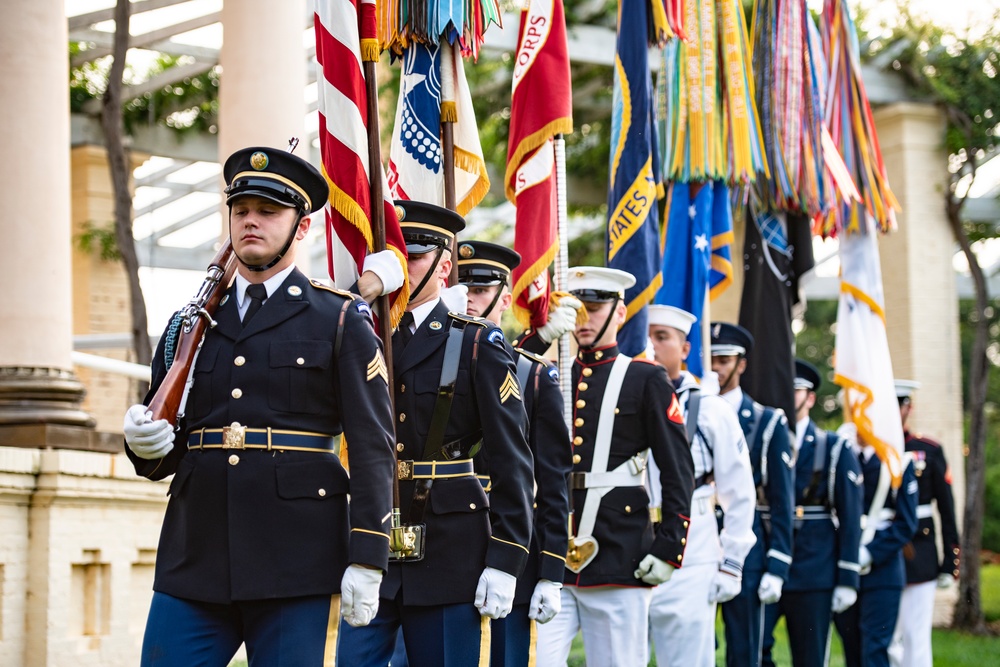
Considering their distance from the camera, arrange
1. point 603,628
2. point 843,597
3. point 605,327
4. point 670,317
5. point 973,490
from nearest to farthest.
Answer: point 603,628 → point 605,327 → point 670,317 → point 843,597 → point 973,490

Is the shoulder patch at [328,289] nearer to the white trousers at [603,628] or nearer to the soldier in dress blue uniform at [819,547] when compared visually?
the white trousers at [603,628]

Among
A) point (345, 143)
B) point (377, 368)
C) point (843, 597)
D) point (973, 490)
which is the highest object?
point (345, 143)

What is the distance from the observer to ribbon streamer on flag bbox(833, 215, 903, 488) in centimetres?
1023

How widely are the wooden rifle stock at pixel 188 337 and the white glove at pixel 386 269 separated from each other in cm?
55

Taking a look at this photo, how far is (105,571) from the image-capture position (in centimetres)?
702

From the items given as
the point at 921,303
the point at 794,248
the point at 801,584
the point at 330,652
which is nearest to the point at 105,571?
the point at 330,652

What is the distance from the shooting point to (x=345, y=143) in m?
4.89

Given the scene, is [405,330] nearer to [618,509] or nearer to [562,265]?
[618,509]

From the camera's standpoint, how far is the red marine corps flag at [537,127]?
6891 mm

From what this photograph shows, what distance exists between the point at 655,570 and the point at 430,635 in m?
1.83

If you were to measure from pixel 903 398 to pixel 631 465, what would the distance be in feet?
16.3

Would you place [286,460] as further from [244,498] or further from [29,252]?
[29,252]

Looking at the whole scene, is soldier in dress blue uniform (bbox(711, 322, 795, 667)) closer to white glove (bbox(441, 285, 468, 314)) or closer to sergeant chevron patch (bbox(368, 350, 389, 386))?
white glove (bbox(441, 285, 468, 314))

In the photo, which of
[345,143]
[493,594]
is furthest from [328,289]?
[493,594]
